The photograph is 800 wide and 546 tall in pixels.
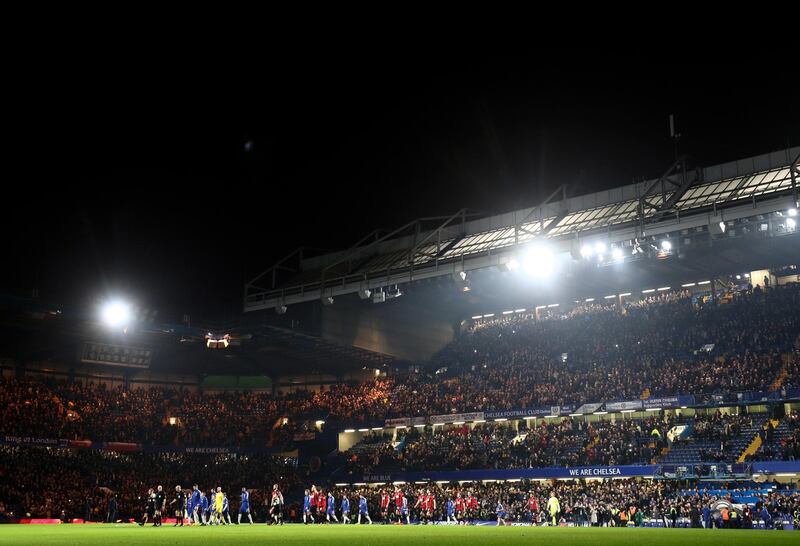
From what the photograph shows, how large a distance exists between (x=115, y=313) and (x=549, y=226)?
30229mm

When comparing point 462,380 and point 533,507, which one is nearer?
point 533,507

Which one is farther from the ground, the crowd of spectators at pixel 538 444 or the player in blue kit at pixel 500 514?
the crowd of spectators at pixel 538 444

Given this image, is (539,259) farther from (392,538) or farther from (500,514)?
(392,538)

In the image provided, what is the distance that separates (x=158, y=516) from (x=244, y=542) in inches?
612

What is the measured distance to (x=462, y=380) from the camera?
59.8 meters

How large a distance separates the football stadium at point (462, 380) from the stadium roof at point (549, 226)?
198 millimetres

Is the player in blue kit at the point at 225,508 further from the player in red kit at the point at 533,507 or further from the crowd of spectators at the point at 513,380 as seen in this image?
the crowd of spectators at the point at 513,380

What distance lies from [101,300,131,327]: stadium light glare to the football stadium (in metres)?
0.14

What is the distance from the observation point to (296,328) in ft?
192

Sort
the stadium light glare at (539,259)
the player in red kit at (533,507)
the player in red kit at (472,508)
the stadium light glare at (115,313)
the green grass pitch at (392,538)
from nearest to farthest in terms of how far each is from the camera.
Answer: the green grass pitch at (392,538), the player in red kit at (533,507), the player in red kit at (472,508), the stadium light glare at (539,259), the stadium light glare at (115,313)

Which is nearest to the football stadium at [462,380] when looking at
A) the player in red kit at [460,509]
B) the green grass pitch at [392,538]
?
the player in red kit at [460,509]

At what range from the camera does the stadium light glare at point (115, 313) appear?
2039 inches

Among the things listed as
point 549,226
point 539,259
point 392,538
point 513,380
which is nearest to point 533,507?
point 539,259

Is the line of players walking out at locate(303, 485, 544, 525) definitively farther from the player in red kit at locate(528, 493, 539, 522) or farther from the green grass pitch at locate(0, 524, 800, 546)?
the green grass pitch at locate(0, 524, 800, 546)
